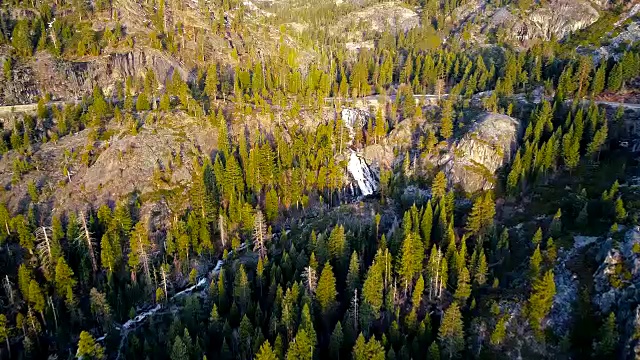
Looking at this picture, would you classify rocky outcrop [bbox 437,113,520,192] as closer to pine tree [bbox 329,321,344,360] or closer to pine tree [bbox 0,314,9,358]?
pine tree [bbox 329,321,344,360]

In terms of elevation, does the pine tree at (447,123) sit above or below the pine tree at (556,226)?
above

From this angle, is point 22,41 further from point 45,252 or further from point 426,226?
point 426,226

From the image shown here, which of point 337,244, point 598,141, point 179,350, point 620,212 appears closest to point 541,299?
point 620,212

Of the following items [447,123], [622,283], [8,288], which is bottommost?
[8,288]

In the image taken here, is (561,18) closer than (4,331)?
No

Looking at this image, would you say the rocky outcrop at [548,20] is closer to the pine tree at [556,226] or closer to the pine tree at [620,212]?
the pine tree at [620,212]

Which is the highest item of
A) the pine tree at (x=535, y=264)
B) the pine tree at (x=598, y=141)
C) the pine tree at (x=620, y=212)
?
the pine tree at (x=598, y=141)

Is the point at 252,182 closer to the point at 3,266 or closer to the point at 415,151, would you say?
the point at 415,151

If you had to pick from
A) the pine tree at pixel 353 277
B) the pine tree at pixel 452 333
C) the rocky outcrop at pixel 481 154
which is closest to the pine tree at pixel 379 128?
the rocky outcrop at pixel 481 154
